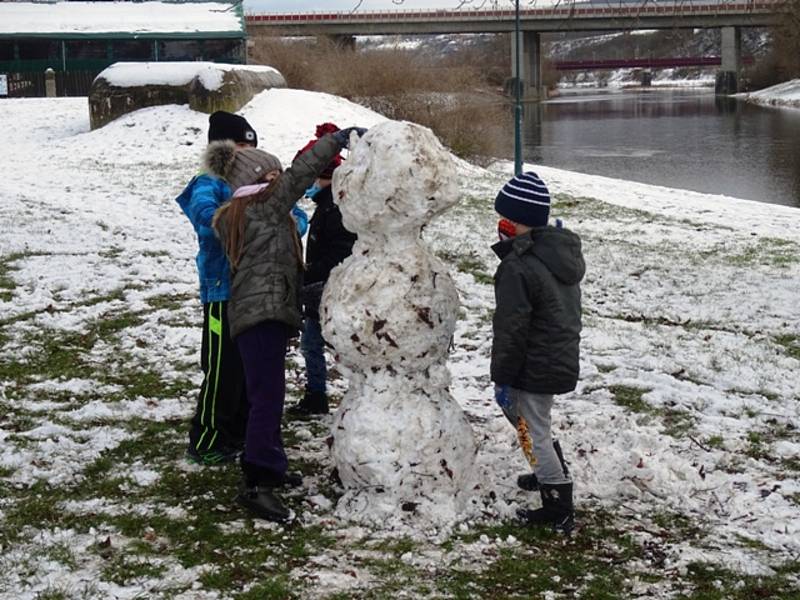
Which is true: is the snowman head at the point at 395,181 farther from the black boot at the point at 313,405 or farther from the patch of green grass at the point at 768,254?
the patch of green grass at the point at 768,254

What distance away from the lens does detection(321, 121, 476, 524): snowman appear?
4352 mm

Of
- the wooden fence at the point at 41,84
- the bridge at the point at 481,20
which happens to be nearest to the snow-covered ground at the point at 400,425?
the wooden fence at the point at 41,84

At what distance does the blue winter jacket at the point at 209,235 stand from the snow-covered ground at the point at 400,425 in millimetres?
972

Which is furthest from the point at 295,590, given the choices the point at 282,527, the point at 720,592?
the point at 720,592

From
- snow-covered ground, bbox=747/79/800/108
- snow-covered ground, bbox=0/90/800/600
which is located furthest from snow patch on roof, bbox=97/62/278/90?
snow-covered ground, bbox=747/79/800/108

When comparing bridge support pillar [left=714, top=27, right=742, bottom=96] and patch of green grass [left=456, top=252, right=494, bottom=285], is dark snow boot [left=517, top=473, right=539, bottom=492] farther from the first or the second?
bridge support pillar [left=714, top=27, right=742, bottom=96]

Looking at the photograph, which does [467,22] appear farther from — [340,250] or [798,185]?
[340,250]

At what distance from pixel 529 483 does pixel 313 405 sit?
1670mm

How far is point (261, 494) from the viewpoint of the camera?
14.8 feet

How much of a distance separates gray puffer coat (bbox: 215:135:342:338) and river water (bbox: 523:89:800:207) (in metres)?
19.4

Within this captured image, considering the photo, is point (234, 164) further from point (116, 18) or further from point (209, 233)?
point (116, 18)

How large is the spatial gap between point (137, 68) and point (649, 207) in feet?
45.9

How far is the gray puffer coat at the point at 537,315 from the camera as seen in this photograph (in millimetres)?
4234

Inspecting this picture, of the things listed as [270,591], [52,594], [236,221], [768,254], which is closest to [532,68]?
[768,254]
